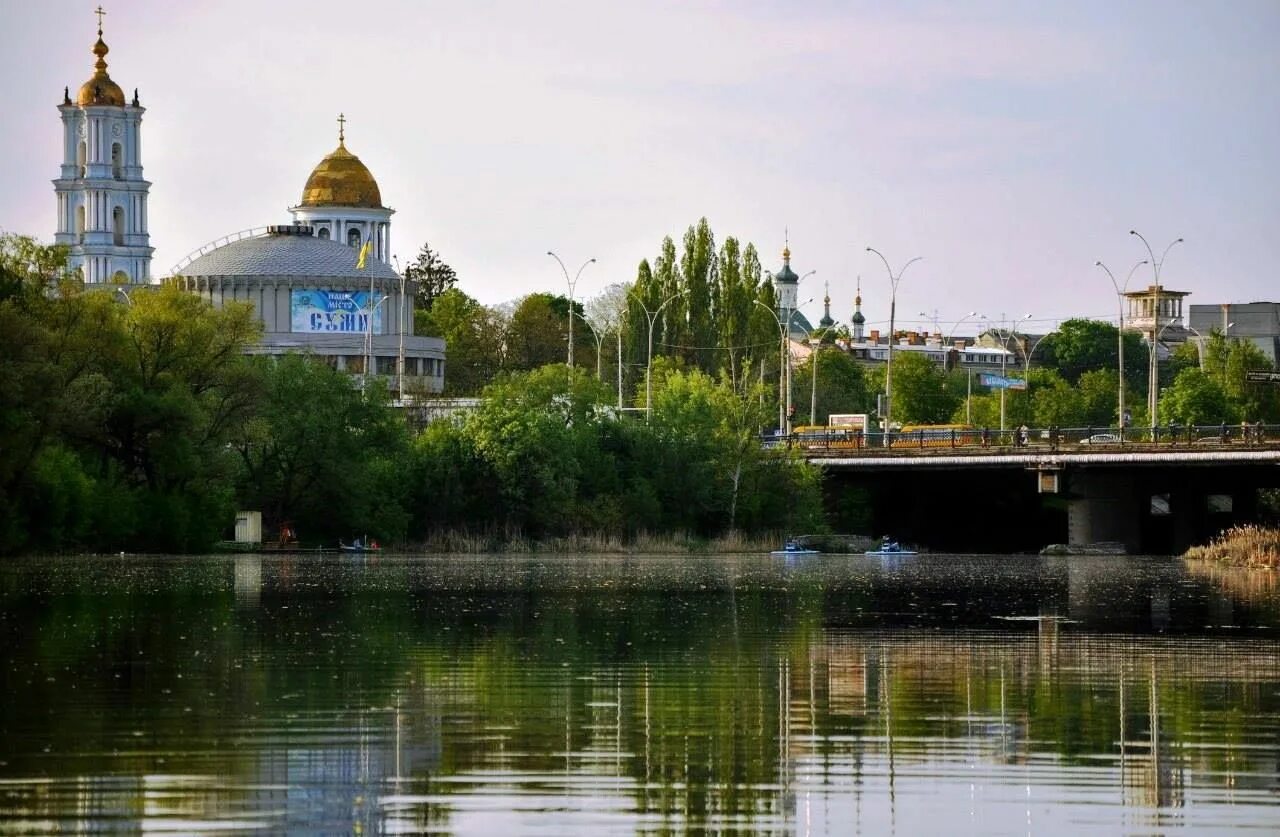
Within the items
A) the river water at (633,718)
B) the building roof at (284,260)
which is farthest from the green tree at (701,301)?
the river water at (633,718)

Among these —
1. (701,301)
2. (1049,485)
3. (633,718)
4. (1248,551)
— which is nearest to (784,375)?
(701,301)

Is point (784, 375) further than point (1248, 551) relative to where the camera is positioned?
Yes

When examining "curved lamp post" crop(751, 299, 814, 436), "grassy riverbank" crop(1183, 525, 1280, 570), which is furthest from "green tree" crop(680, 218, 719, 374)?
"grassy riverbank" crop(1183, 525, 1280, 570)

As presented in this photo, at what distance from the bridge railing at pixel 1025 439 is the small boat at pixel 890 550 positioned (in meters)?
4.96

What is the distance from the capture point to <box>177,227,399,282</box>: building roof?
600 ft

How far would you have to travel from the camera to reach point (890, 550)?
104 meters

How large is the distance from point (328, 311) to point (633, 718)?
6365 inches

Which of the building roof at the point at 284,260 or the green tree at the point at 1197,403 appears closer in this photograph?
the green tree at the point at 1197,403

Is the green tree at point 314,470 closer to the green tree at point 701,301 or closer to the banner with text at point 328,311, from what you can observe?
the green tree at point 701,301

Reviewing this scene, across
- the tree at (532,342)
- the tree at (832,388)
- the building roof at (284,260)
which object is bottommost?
the tree at (832,388)

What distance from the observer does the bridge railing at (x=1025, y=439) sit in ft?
326

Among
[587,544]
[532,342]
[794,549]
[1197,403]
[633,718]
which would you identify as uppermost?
[532,342]

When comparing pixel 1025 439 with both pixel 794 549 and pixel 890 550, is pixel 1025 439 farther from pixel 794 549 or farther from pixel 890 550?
pixel 794 549

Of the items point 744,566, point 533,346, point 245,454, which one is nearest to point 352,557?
point 245,454
